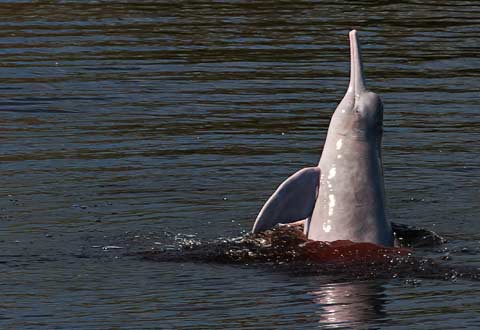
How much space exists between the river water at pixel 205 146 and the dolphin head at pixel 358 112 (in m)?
1.16

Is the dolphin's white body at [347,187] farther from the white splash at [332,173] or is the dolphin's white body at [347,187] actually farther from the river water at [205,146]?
the river water at [205,146]

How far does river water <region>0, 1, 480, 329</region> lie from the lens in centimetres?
1177

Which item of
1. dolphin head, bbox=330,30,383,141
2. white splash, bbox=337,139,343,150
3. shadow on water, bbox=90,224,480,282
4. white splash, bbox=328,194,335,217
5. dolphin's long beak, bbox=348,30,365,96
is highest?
dolphin's long beak, bbox=348,30,365,96

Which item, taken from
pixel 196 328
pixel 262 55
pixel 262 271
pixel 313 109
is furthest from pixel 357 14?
pixel 196 328

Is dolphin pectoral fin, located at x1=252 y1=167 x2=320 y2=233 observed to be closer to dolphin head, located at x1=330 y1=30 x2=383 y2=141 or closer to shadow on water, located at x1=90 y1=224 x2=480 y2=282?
shadow on water, located at x1=90 y1=224 x2=480 y2=282

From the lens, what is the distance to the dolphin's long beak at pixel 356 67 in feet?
43.8

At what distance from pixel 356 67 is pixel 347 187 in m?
1.11

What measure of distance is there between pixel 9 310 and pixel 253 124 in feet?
22.4

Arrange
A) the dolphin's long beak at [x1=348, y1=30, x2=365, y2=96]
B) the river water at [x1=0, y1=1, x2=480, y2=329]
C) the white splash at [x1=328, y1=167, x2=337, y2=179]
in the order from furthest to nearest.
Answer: the dolphin's long beak at [x1=348, y1=30, x2=365, y2=96], the white splash at [x1=328, y1=167, x2=337, y2=179], the river water at [x1=0, y1=1, x2=480, y2=329]

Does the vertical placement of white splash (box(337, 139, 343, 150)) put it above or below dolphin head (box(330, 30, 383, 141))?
below


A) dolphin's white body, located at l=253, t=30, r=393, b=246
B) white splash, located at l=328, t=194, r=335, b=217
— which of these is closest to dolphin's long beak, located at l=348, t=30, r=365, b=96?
dolphin's white body, located at l=253, t=30, r=393, b=246

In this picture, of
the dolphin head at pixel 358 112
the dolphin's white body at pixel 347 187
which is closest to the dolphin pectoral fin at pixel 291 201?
the dolphin's white body at pixel 347 187

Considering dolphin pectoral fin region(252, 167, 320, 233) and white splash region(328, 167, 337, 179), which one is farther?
white splash region(328, 167, 337, 179)

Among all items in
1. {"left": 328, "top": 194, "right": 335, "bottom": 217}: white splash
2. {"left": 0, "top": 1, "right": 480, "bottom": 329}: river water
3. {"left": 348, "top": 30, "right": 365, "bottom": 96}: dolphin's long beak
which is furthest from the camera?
{"left": 348, "top": 30, "right": 365, "bottom": 96}: dolphin's long beak
